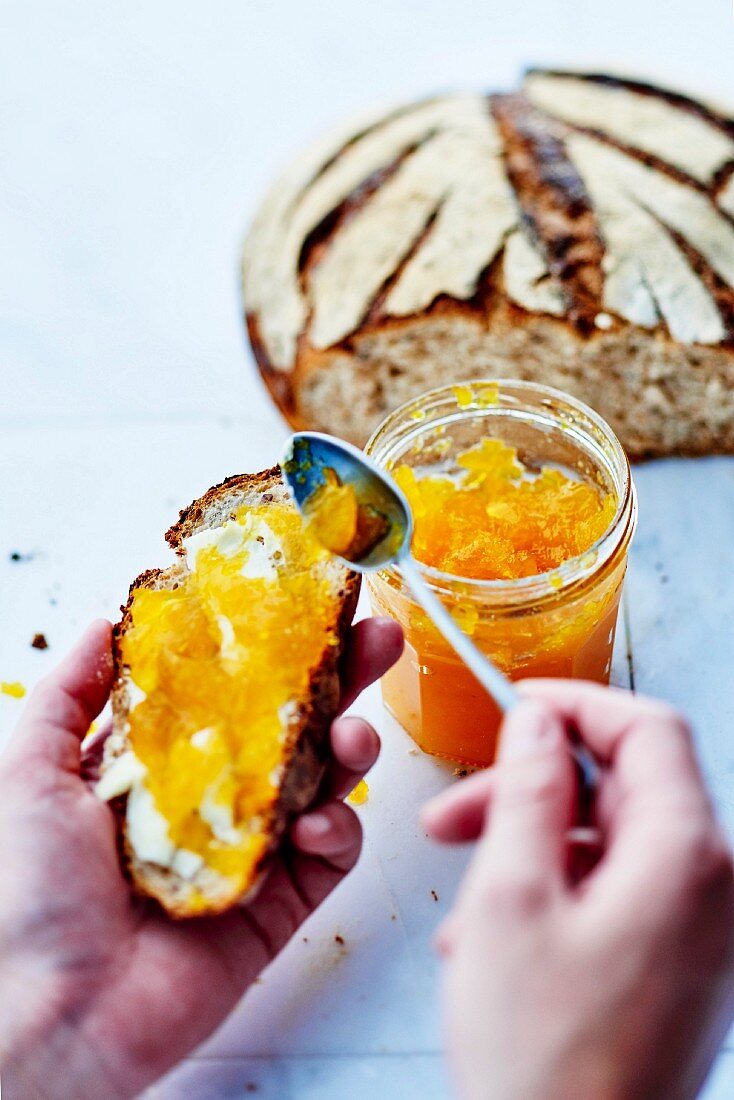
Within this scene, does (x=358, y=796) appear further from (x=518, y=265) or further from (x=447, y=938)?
(x=518, y=265)

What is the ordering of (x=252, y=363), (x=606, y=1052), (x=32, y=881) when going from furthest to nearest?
(x=252, y=363), (x=32, y=881), (x=606, y=1052)

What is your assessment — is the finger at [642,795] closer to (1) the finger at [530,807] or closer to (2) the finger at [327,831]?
(1) the finger at [530,807]

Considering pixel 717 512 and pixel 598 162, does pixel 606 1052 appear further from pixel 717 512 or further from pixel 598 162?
pixel 598 162

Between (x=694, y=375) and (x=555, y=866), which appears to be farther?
(x=694, y=375)

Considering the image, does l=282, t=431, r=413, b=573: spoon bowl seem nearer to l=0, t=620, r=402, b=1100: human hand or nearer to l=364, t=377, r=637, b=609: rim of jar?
l=364, t=377, r=637, b=609: rim of jar

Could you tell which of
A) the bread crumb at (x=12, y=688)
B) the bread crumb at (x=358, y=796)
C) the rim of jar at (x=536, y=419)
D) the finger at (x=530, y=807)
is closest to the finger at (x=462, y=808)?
the finger at (x=530, y=807)

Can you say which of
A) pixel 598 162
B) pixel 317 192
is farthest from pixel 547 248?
pixel 317 192

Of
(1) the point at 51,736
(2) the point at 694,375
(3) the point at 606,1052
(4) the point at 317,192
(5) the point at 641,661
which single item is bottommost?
(5) the point at 641,661
